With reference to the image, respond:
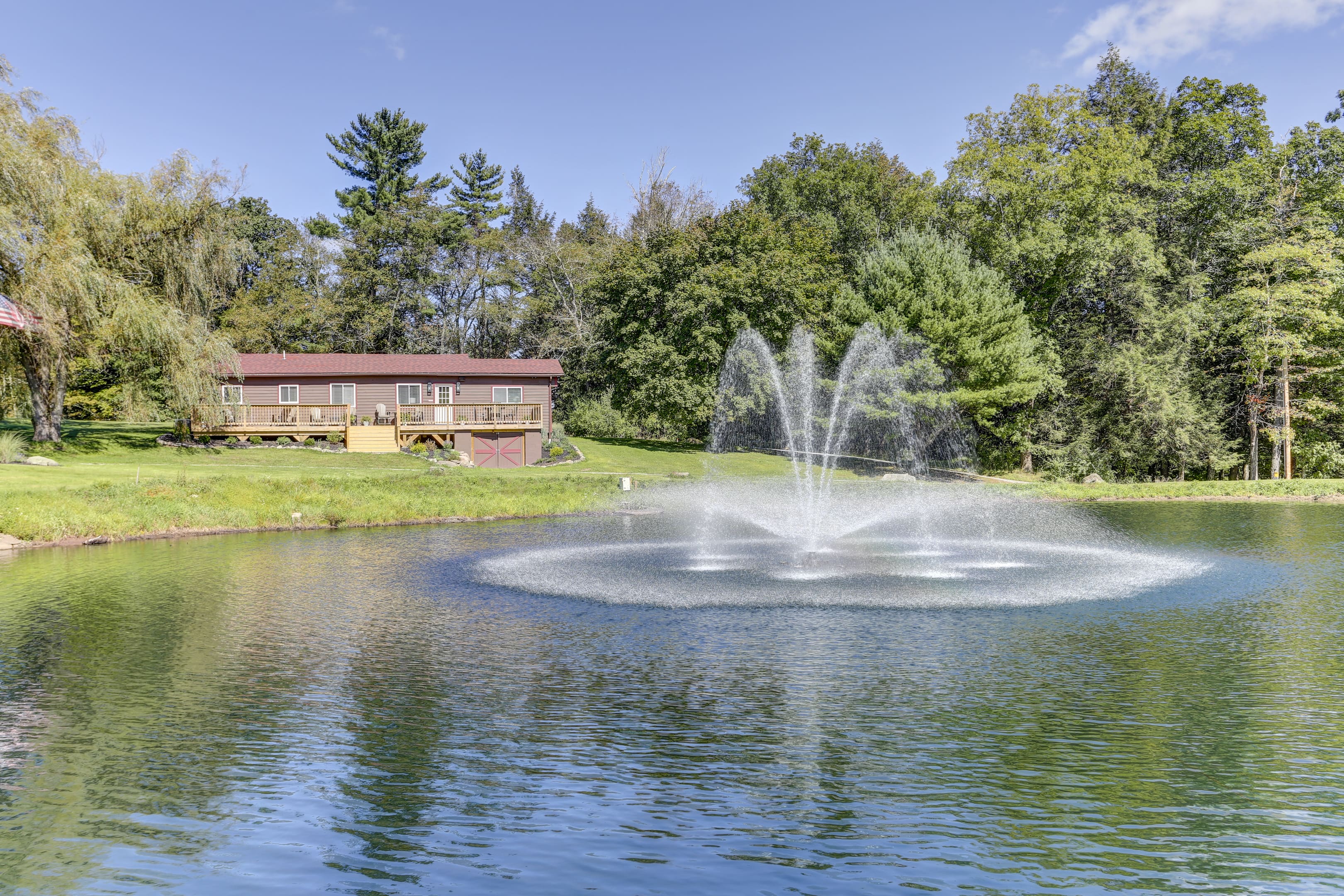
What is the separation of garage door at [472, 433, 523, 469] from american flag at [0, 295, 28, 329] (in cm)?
2222

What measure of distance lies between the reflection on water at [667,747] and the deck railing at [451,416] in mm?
35118

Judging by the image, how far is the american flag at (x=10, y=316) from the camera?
38.8 m

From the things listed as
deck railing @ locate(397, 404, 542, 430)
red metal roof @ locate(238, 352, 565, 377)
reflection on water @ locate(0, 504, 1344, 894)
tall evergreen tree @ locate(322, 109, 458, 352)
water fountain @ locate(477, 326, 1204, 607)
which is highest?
tall evergreen tree @ locate(322, 109, 458, 352)

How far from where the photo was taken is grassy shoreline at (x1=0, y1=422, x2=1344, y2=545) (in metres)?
30.0

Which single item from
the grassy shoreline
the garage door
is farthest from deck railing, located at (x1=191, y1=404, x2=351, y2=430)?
the garage door

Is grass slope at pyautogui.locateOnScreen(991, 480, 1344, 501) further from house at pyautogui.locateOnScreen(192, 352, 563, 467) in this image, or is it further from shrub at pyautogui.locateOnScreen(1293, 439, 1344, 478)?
house at pyautogui.locateOnScreen(192, 352, 563, 467)

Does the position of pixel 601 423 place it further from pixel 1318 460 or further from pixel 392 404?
pixel 1318 460

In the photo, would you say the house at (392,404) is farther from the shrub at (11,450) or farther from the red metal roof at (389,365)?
the shrub at (11,450)

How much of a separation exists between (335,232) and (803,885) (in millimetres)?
85736

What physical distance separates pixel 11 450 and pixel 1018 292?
178 feet

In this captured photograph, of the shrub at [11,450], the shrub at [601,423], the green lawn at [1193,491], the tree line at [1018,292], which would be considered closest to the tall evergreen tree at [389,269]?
the tree line at [1018,292]

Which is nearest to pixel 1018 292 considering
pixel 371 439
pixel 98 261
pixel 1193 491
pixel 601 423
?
pixel 1193 491

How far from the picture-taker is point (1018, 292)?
58.6 m

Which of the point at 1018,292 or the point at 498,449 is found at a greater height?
the point at 1018,292
